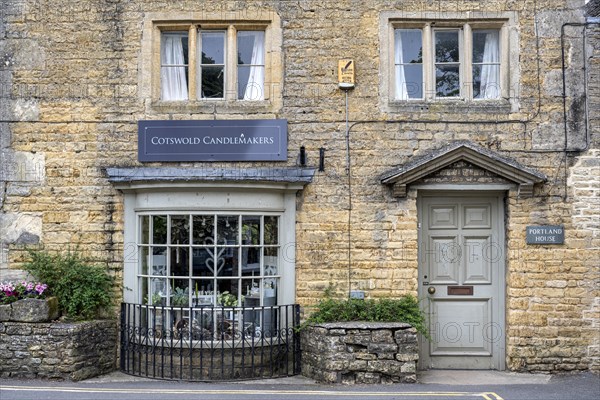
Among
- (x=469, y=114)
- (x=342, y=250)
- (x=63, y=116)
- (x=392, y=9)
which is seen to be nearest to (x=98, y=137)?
(x=63, y=116)

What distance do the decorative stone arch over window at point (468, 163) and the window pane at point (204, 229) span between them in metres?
2.33

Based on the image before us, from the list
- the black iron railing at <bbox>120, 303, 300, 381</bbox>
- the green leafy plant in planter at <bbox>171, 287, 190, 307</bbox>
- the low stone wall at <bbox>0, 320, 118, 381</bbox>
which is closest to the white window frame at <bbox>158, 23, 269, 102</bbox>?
the green leafy plant in planter at <bbox>171, 287, 190, 307</bbox>

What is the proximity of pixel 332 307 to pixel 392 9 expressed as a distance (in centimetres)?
404

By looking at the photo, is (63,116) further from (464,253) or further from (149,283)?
(464,253)

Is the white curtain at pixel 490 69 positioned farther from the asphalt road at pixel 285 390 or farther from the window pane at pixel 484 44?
the asphalt road at pixel 285 390

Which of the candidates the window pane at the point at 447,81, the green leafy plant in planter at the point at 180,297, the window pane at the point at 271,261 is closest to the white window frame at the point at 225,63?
the window pane at the point at 271,261

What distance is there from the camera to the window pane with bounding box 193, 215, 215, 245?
9.30m

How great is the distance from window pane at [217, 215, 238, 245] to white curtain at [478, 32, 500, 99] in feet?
12.3

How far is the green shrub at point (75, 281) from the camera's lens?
928 cm

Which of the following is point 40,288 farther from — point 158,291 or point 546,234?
point 546,234

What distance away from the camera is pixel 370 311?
9.22 m

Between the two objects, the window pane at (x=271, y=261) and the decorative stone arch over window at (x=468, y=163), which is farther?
the window pane at (x=271, y=261)

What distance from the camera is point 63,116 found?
9.67m

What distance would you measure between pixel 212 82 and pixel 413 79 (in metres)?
2.74
